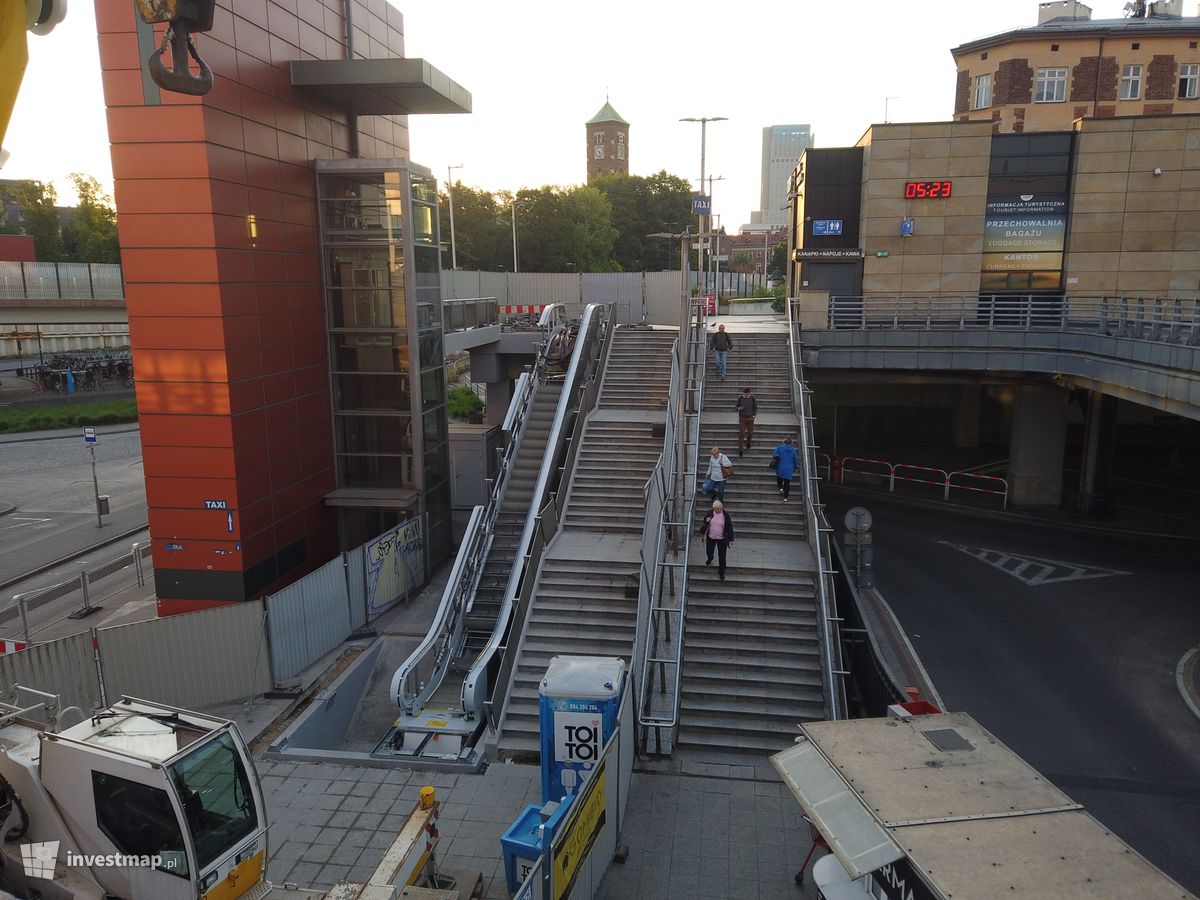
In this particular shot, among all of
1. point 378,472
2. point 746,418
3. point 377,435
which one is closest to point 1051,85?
point 746,418

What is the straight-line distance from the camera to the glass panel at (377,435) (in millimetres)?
18625

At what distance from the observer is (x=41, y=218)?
222ft

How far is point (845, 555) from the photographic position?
20.2 m

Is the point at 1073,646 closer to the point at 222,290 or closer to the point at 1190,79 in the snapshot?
the point at 222,290

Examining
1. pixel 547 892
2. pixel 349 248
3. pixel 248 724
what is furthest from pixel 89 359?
pixel 547 892

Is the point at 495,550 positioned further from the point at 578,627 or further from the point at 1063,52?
the point at 1063,52

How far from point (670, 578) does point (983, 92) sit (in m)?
47.4

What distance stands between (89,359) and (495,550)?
5315 cm

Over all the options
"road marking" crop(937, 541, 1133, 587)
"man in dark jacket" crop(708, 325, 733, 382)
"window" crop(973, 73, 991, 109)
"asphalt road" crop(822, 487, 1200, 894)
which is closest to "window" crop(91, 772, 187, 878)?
"asphalt road" crop(822, 487, 1200, 894)

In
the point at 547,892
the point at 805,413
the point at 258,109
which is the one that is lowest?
the point at 547,892

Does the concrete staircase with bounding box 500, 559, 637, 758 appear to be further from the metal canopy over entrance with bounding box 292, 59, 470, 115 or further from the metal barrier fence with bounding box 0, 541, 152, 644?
the metal canopy over entrance with bounding box 292, 59, 470, 115

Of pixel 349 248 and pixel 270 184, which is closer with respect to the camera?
pixel 270 184

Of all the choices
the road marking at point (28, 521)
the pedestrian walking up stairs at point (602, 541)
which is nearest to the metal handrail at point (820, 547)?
the pedestrian walking up stairs at point (602, 541)

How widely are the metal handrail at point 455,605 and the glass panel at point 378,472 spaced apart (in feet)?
6.96
